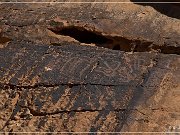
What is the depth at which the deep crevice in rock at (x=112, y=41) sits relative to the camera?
513 cm

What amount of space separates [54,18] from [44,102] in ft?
4.57

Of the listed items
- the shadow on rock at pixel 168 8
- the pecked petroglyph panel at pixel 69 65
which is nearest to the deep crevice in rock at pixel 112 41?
the pecked petroglyph panel at pixel 69 65

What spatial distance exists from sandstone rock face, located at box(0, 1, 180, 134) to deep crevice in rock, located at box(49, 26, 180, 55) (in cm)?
1

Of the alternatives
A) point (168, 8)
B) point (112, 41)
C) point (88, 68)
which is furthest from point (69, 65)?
point (168, 8)

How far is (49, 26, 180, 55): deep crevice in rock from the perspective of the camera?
513 cm

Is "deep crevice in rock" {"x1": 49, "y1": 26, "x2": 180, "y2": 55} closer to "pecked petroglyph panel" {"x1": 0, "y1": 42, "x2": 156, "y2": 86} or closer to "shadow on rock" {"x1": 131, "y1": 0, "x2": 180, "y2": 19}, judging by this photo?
"pecked petroglyph panel" {"x1": 0, "y1": 42, "x2": 156, "y2": 86}

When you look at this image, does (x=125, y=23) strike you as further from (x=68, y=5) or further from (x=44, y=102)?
(x=44, y=102)

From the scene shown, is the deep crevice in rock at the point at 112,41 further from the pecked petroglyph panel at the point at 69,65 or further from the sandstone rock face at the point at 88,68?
the pecked petroglyph panel at the point at 69,65

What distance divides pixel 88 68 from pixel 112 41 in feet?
2.40

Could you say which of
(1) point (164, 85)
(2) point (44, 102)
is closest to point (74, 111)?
(2) point (44, 102)

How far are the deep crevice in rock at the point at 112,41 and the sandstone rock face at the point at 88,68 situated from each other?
11 millimetres

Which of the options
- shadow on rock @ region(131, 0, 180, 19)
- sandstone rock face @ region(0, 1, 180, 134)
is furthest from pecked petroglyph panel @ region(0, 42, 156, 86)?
shadow on rock @ region(131, 0, 180, 19)

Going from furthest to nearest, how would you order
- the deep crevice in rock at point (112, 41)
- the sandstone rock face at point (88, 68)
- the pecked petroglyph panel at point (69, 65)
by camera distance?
the deep crevice in rock at point (112, 41)
the pecked petroglyph panel at point (69, 65)
the sandstone rock face at point (88, 68)

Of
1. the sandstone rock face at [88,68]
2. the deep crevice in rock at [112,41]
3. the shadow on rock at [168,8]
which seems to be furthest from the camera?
the shadow on rock at [168,8]
